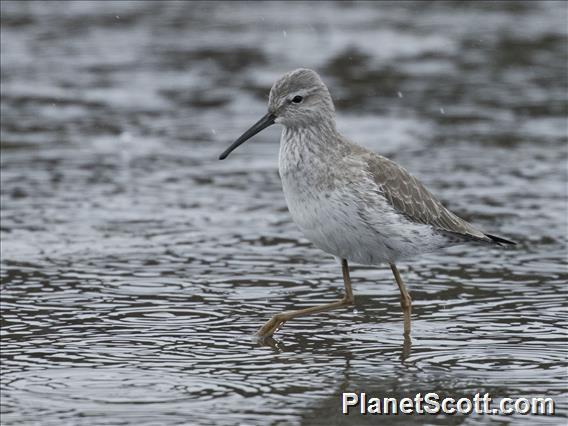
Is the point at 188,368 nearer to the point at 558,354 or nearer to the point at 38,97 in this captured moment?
the point at 558,354

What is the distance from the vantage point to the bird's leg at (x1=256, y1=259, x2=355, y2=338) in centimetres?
819

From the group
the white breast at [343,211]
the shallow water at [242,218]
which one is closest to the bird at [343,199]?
the white breast at [343,211]

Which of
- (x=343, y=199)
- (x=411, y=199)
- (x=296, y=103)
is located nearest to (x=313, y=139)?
(x=296, y=103)

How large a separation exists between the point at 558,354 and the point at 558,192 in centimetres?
498

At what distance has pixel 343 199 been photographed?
7.93 metres

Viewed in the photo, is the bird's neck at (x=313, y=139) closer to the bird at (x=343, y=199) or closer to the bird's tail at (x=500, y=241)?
the bird at (x=343, y=199)

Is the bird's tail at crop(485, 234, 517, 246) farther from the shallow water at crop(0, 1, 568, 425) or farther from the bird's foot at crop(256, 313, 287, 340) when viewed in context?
the bird's foot at crop(256, 313, 287, 340)

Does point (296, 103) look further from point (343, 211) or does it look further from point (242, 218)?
point (242, 218)

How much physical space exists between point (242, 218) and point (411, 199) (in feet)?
11.3

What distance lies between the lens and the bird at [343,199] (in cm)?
796

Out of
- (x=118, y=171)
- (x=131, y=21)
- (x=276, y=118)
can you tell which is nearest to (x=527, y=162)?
(x=118, y=171)

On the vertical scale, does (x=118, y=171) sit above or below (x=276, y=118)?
below

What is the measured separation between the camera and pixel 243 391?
7090 millimetres

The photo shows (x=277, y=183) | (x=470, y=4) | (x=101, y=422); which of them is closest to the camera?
(x=101, y=422)
